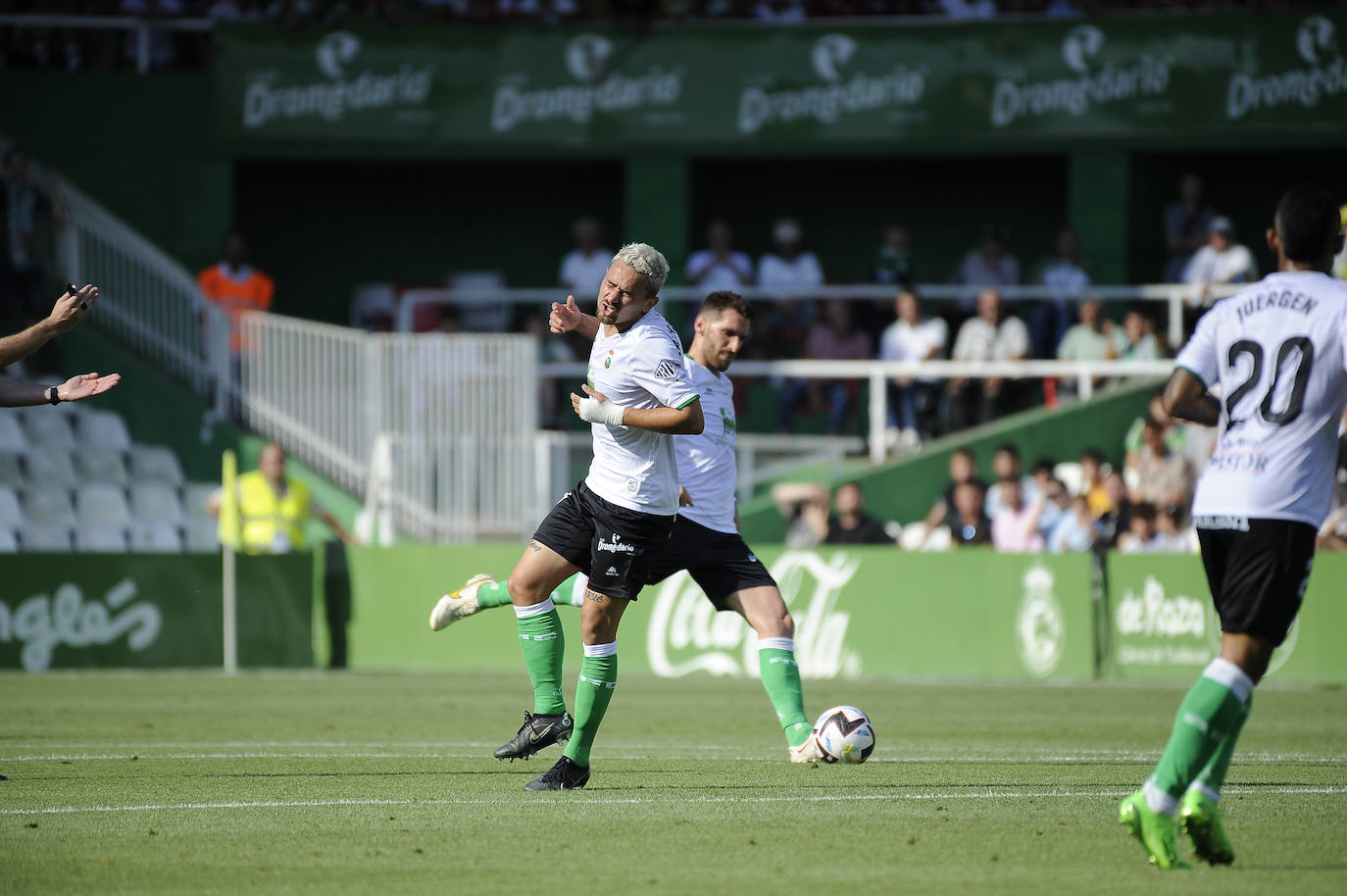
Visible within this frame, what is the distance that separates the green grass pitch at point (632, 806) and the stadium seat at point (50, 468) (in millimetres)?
8487

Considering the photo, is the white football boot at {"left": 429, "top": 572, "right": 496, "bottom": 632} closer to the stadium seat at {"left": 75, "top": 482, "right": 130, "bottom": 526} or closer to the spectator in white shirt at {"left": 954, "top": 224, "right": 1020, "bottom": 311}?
the stadium seat at {"left": 75, "top": 482, "right": 130, "bottom": 526}

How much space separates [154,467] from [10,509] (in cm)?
216

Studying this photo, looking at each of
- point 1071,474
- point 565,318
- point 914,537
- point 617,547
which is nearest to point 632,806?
point 617,547

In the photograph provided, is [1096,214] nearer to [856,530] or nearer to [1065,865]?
[856,530]

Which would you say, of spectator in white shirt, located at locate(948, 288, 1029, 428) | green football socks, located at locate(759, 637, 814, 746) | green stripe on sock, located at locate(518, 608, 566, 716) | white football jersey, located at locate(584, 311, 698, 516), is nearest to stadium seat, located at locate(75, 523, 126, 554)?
spectator in white shirt, located at locate(948, 288, 1029, 428)

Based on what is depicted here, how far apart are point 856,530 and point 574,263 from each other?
6576mm

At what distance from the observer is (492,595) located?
10.1m

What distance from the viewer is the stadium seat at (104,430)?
22844mm

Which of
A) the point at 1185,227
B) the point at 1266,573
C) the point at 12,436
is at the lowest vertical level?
the point at 12,436

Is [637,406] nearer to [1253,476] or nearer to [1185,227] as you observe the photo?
[1253,476]

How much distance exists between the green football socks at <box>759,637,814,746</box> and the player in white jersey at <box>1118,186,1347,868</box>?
2.96 meters

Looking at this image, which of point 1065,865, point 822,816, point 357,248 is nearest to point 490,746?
point 822,816

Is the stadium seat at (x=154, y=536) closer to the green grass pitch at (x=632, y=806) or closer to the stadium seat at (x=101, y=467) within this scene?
the stadium seat at (x=101, y=467)

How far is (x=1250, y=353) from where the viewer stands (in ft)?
21.6
